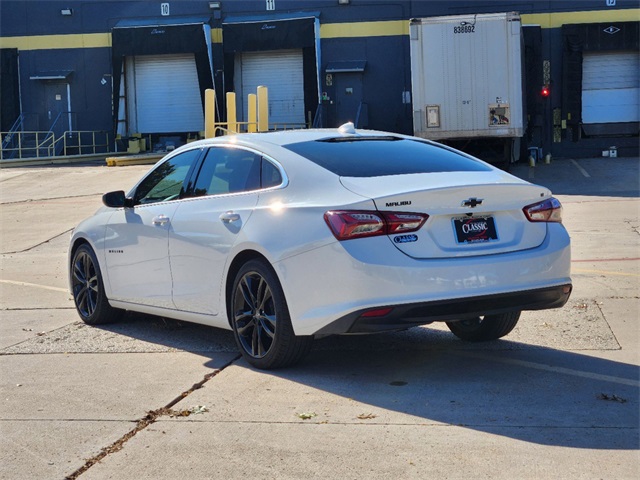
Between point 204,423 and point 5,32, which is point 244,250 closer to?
point 204,423

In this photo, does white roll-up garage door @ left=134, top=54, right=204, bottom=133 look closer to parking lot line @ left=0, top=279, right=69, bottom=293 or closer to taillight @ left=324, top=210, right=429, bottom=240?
parking lot line @ left=0, top=279, right=69, bottom=293

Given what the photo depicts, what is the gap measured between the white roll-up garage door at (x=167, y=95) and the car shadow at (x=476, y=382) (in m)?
29.2

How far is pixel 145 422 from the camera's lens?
554 centimetres

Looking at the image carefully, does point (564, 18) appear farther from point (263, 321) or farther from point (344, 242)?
point (344, 242)

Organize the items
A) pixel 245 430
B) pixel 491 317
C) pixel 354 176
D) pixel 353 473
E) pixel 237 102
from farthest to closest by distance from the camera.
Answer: pixel 237 102, pixel 491 317, pixel 354 176, pixel 245 430, pixel 353 473

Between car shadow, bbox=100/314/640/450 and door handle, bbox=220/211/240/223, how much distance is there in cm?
102

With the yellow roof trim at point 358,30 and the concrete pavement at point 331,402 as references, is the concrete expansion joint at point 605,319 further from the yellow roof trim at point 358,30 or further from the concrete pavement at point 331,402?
the yellow roof trim at point 358,30

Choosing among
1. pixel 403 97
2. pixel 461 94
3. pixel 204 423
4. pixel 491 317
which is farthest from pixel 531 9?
pixel 204 423

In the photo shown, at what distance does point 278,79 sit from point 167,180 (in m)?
27.7

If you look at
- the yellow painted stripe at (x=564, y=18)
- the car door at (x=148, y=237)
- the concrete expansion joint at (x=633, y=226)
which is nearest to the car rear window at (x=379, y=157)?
the car door at (x=148, y=237)

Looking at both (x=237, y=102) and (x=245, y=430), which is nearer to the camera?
(x=245, y=430)

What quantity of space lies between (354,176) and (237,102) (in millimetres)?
29656

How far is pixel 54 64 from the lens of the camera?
3700 cm

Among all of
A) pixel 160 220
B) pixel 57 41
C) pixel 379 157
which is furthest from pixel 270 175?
pixel 57 41
